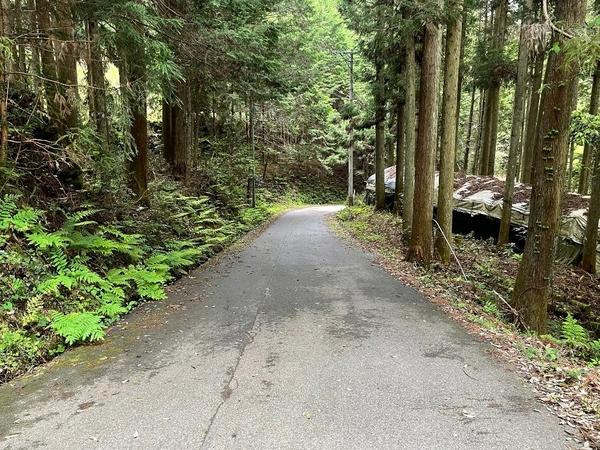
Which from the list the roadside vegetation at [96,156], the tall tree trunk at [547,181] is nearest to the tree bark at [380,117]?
the roadside vegetation at [96,156]

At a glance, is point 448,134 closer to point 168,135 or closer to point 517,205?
point 517,205

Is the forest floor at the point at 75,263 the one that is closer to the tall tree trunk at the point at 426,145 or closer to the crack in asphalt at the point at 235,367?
the crack in asphalt at the point at 235,367

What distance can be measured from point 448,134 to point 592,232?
4605 millimetres

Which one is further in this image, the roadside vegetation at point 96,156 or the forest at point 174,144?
the forest at point 174,144

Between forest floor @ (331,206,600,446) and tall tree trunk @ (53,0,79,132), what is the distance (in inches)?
269

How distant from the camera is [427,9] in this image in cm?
855

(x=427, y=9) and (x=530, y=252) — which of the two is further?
(x=427, y=9)

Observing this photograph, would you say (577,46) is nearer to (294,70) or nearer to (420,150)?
(420,150)

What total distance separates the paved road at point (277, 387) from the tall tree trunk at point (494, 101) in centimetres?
1193

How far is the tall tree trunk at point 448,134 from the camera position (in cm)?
947

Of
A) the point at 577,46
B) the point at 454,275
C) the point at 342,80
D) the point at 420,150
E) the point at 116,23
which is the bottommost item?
the point at 454,275

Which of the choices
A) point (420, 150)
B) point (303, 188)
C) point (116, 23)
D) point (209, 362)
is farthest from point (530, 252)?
point (303, 188)

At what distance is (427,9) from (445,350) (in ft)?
23.3

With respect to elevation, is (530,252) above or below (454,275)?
above
